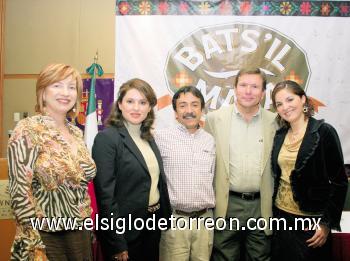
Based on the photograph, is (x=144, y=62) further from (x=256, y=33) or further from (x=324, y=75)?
(x=324, y=75)

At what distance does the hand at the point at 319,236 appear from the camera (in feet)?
6.56

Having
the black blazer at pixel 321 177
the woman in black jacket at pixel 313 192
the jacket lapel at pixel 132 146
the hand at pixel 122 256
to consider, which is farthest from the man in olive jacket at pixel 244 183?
the hand at pixel 122 256

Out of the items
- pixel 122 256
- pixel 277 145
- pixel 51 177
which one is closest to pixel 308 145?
pixel 277 145

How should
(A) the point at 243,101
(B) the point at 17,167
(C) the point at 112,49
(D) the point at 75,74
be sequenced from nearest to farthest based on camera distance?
(B) the point at 17,167, (D) the point at 75,74, (A) the point at 243,101, (C) the point at 112,49

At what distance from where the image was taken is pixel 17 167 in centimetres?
140

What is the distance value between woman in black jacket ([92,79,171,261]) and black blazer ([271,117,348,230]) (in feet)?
2.90

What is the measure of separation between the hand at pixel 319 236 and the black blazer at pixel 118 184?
43.2 inches

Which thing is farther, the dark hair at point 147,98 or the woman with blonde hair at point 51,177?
the dark hair at point 147,98

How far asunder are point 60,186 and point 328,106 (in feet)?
10.0

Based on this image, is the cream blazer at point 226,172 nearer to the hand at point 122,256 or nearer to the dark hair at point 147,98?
the dark hair at point 147,98

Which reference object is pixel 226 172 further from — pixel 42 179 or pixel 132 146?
pixel 42 179


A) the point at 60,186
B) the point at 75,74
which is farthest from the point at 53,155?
the point at 75,74

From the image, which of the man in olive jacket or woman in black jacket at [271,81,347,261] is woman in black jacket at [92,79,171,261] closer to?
the man in olive jacket

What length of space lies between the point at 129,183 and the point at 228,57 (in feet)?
7.10
